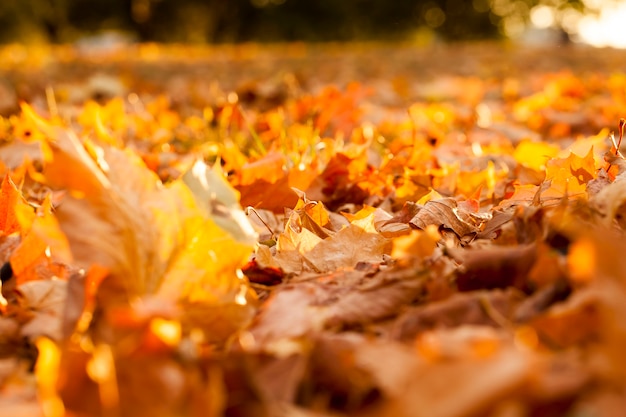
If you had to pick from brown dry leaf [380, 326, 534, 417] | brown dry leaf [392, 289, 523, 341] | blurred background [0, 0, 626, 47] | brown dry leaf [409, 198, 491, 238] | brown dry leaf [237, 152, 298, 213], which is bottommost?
blurred background [0, 0, 626, 47]

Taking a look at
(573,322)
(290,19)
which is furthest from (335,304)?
(290,19)

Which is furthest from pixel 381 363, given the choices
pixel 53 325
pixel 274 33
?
pixel 274 33

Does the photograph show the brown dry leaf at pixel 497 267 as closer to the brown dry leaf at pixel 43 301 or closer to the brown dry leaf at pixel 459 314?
the brown dry leaf at pixel 459 314

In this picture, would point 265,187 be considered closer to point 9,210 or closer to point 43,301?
point 9,210

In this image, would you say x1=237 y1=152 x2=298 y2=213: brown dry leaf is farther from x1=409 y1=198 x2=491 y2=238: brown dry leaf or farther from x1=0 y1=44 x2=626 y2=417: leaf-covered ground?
x1=409 y1=198 x2=491 y2=238: brown dry leaf

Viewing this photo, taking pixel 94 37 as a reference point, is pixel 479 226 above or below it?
above

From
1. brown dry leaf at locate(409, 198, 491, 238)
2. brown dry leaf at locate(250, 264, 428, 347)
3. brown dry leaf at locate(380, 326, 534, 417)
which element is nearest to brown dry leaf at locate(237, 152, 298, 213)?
brown dry leaf at locate(409, 198, 491, 238)

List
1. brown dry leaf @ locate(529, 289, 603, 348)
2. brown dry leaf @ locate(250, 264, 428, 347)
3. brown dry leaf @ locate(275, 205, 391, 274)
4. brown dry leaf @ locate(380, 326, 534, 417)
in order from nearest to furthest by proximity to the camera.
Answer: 1. brown dry leaf @ locate(380, 326, 534, 417)
2. brown dry leaf @ locate(529, 289, 603, 348)
3. brown dry leaf @ locate(250, 264, 428, 347)
4. brown dry leaf @ locate(275, 205, 391, 274)

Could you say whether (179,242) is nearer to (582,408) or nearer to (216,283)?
(216,283)
